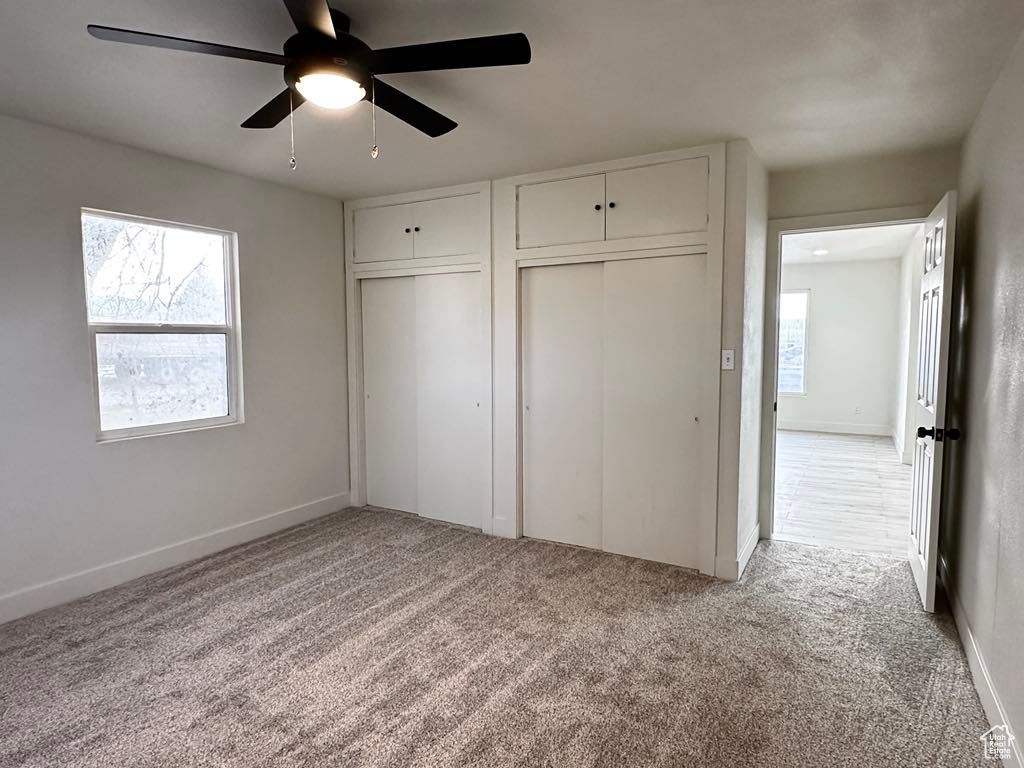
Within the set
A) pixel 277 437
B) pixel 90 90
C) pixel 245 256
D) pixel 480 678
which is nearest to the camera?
pixel 480 678

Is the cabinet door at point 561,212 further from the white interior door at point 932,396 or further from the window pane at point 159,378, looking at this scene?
the window pane at point 159,378

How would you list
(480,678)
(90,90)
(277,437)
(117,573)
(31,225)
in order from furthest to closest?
(277,437)
(117,573)
(31,225)
(90,90)
(480,678)

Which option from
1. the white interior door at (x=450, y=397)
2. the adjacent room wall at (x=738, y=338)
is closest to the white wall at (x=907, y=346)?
the adjacent room wall at (x=738, y=338)

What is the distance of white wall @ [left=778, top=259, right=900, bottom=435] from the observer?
799cm

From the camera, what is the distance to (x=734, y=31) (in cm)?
200

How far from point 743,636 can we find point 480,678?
4.07 ft

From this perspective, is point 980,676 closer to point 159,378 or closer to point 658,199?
point 658,199

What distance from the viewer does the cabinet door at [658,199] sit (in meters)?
3.23

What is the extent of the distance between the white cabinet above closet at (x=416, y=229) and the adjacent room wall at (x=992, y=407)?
277 cm

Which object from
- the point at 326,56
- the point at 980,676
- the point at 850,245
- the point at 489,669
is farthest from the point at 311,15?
the point at 850,245

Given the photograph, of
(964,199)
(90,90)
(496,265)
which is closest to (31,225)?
(90,90)

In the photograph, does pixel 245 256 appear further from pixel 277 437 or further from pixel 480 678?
pixel 480 678

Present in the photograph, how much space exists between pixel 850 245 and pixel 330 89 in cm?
679

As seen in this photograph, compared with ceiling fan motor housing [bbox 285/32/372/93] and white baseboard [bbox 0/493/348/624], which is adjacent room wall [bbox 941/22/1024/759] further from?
white baseboard [bbox 0/493/348/624]
